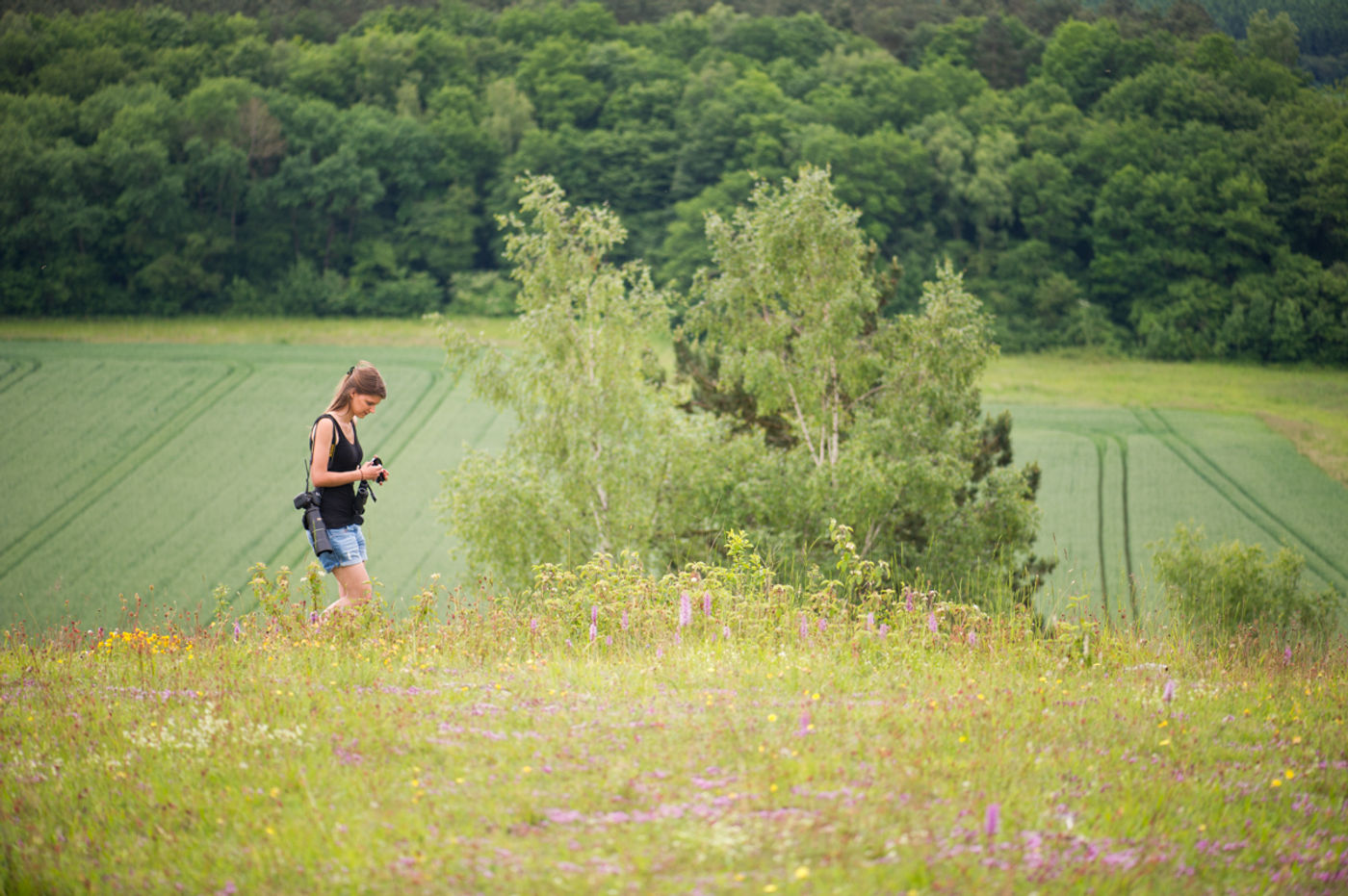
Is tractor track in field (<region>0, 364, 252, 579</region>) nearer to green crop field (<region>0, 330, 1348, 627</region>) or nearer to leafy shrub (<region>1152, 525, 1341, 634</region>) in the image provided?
green crop field (<region>0, 330, 1348, 627</region>)

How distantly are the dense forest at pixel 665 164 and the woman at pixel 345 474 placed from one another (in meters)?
65.4

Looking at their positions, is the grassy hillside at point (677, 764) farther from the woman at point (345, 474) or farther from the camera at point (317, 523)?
the camera at point (317, 523)

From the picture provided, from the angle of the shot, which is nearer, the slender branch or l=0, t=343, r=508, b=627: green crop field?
the slender branch

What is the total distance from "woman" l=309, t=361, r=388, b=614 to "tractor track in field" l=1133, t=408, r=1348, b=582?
1438 inches

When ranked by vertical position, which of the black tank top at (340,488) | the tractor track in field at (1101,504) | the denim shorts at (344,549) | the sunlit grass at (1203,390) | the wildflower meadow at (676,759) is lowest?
the tractor track in field at (1101,504)

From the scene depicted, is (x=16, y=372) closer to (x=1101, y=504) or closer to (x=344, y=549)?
(x=1101, y=504)

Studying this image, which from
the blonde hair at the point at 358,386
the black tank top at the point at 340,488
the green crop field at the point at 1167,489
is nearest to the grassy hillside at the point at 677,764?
the black tank top at the point at 340,488

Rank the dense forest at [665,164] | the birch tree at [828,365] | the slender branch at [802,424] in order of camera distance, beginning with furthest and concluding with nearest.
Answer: the dense forest at [665,164], the slender branch at [802,424], the birch tree at [828,365]

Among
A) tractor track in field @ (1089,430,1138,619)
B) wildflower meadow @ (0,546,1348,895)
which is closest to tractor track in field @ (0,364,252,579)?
tractor track in field @ (1089,430,1138,619)

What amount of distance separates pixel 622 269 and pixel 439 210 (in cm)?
6613

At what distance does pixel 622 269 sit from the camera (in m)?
23.2

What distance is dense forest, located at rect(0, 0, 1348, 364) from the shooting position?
7494 centimetres

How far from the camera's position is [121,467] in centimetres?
→ 4684

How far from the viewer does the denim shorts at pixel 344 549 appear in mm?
7934
